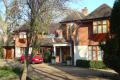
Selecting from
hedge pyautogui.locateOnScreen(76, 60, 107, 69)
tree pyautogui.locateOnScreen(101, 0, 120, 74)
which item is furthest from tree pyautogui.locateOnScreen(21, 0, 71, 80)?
hedge pyautogui.locateOnScreen(76, 60, 107, 69)

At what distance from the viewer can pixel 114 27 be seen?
2511 cm

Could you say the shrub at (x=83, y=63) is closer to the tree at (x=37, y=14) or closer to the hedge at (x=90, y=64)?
→ the hedge at (x=90, y=64)

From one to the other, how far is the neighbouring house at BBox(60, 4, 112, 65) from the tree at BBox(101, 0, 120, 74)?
14728 millimetres

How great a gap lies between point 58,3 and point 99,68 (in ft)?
56.4

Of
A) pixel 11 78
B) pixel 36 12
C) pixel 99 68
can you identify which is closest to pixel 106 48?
pixel 36 12

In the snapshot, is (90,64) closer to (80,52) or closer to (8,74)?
(80,52)

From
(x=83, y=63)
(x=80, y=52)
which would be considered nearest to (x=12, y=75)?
(x=83, y=63)

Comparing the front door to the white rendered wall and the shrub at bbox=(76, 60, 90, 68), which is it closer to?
the white rendered wall

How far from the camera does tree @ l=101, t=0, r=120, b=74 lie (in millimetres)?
24109

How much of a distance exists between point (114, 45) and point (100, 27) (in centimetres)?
1637

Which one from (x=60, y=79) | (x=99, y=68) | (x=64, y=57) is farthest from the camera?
(x=64, y=57)

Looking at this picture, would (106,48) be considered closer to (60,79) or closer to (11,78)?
(60,79)

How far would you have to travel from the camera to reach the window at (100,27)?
40.2 meters

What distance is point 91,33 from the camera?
42.5m
